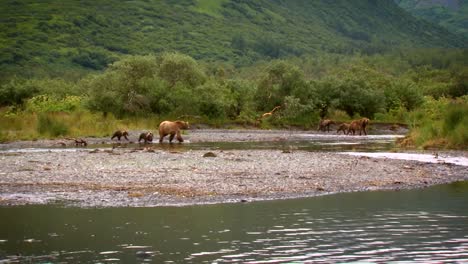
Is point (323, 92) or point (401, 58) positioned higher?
point (401, 58)

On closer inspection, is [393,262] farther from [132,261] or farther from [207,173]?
[207,173]

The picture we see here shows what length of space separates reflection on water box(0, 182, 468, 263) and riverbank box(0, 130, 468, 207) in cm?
141

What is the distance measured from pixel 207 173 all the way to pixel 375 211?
8660mm

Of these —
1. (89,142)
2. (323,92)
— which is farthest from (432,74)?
(89,142)

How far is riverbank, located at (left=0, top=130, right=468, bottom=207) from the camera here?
21531mm

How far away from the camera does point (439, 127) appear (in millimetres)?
42062

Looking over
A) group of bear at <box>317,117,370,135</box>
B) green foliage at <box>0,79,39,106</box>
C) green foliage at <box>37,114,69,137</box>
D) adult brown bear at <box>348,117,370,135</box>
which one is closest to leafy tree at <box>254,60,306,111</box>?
group of bear at <box>317,117,370,135</box>

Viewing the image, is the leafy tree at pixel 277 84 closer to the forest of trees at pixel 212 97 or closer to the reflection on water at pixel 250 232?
the forest of trees at pixel 212 97

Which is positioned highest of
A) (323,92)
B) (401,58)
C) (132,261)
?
(401,58)

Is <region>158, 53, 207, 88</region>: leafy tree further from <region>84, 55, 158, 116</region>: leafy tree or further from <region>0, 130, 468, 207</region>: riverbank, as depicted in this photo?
<region>0, 130, 468, 207</region>: riverbank

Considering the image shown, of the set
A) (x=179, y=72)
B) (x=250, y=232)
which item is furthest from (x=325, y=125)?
(x=250, y=232)

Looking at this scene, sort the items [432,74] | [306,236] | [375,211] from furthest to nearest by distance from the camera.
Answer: [432,74] < [375,211] < [306,236]

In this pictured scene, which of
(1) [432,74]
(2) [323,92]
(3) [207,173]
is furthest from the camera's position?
(1) [432,74]

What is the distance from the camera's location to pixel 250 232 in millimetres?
16766
